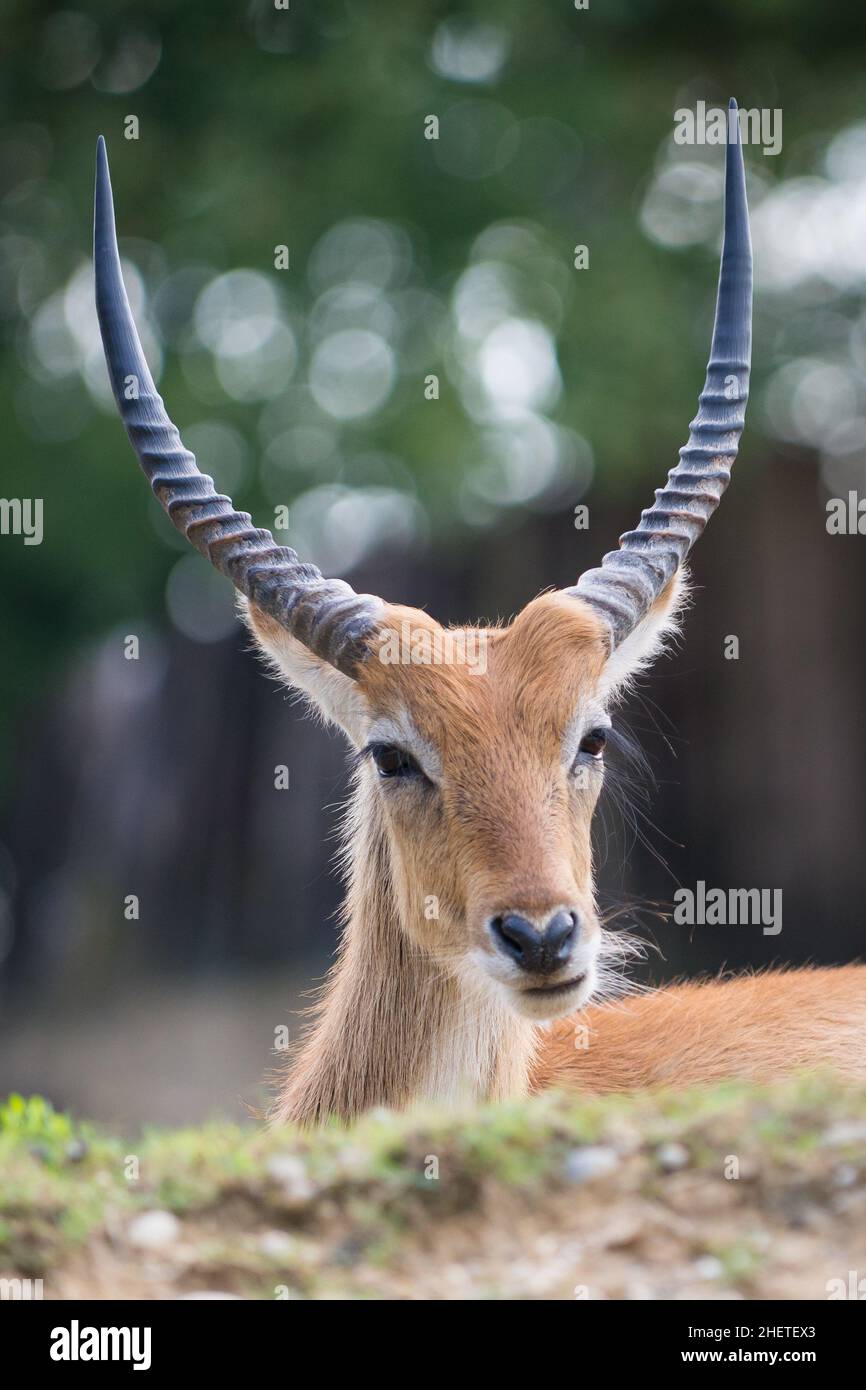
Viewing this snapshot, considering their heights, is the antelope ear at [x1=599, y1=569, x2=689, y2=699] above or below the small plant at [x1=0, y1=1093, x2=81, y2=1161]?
above

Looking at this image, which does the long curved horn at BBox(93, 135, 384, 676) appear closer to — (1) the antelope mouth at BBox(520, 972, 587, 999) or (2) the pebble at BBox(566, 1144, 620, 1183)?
(1) the antelope mouth at BBox(520, 972, 587, 999)

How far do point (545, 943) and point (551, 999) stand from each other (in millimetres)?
247

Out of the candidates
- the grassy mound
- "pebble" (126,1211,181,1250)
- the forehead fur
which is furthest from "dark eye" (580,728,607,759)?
"pebble" (126,1211,181,1250)

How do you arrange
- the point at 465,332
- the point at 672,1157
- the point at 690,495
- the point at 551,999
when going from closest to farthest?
the point at 672,1157 → the point at 551,999 → the point at 690,495 → the point at 465,332

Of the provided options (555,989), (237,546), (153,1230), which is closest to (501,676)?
(237,546)

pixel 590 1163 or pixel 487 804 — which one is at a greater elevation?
pixel 487 804

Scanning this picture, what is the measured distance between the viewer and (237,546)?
275 inches

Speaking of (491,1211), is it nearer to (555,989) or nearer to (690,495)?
(555,989)

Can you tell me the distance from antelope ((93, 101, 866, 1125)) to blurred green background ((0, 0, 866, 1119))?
1037 centimetres

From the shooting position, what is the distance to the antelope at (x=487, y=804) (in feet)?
20.8

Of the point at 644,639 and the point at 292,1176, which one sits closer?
the point at 292,1176

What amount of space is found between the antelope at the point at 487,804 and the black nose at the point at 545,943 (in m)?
0.02

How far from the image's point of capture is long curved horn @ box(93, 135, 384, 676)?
6.84m

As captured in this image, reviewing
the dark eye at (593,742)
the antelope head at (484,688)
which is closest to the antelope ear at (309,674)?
the antelope head at (484,688)
